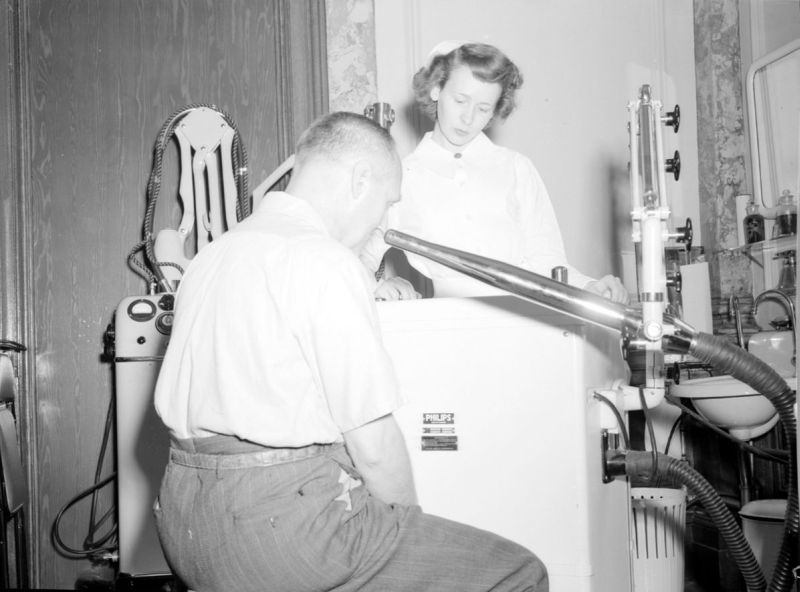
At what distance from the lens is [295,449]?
1.07 meters

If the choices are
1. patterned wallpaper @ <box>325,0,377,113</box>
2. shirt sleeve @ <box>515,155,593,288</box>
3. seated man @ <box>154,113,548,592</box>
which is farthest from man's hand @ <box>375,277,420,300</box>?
patterned wallpaper @ <box>325,0,377,113</box>

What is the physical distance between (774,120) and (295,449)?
9.20 feet

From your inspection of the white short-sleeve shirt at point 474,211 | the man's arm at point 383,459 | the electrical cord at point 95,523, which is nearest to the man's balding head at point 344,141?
the man's arm at point 383,459

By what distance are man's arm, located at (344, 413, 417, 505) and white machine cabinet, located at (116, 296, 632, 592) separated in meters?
0.32

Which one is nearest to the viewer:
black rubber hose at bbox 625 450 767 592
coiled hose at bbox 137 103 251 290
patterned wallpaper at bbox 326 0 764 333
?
black rubber hose at bbox 625 450 767 592

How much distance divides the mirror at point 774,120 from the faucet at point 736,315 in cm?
42

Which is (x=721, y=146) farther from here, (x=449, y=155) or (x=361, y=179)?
(x=361, y=179)

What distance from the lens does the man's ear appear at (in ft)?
4.14

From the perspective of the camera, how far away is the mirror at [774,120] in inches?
118

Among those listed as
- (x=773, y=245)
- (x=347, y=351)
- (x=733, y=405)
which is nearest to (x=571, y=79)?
(x=773, y=245)

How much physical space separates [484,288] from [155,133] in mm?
1686

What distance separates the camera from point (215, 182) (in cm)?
288

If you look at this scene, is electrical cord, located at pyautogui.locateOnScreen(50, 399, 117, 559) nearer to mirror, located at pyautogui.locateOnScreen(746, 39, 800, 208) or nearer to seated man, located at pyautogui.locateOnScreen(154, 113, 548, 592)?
seated man, located at pyautogui.locateOnScreen(154, 113, 548, 592)

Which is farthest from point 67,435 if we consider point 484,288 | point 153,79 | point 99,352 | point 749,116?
point 749,116
